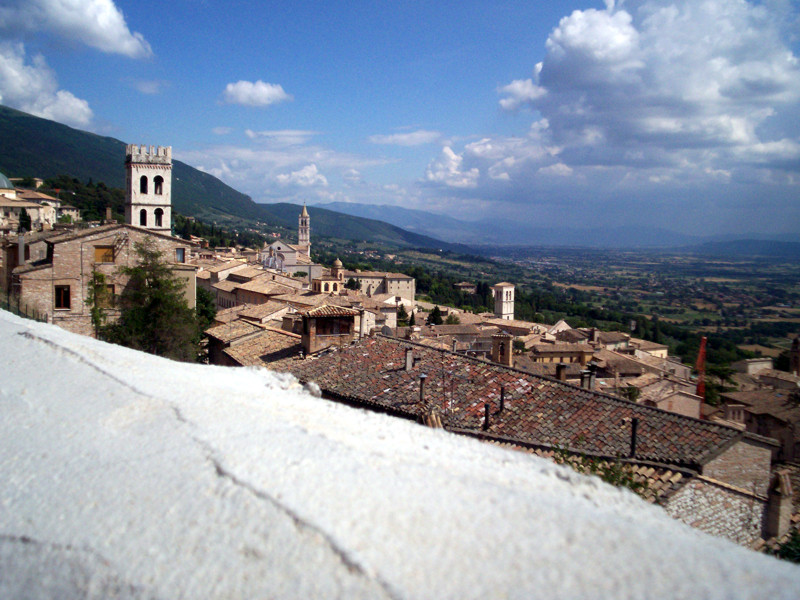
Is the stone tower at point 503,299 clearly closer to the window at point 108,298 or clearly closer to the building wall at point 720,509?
the window at point 108,298

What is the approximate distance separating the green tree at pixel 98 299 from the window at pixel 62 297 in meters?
0.66

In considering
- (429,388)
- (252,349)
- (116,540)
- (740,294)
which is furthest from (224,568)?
(740,294)

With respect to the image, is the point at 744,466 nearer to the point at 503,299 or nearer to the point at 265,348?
the point at 265,348

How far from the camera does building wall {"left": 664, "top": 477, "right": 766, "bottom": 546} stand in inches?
316

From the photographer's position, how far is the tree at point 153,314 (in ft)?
61.6

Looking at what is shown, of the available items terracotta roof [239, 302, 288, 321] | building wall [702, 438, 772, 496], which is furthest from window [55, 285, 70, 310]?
building wall [702, 438, 772, 496]

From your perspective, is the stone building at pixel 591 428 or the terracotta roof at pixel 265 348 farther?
the terracotta roof at pixel 265 348

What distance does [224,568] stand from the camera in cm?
155

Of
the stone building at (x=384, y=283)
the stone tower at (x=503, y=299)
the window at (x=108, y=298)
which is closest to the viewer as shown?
the window at (x=108, y=298)

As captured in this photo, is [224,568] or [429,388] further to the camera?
[429,388]

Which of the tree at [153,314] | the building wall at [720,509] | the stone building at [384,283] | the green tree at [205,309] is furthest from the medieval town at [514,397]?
the stone building at [384,283]

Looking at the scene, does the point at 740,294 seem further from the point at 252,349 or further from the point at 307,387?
the point at 307,387

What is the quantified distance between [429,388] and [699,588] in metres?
10.7

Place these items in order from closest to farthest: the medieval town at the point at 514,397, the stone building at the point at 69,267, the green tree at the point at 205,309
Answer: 1. the medieval town at the point at 514,397
2. the stone building at the point at 69,267
3. the green tree at the point at 205,309
